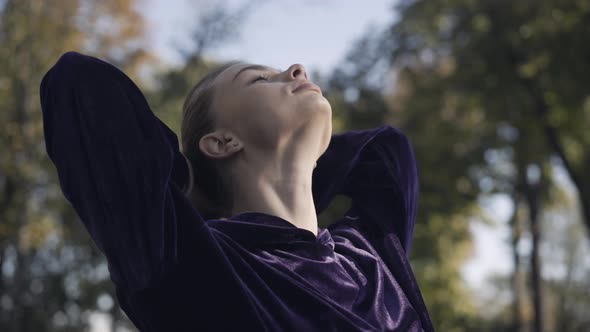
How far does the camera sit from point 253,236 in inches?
78.2

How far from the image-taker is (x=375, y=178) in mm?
2451

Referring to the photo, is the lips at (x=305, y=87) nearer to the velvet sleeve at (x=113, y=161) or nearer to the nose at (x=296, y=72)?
the nose at (x=296, y=72)

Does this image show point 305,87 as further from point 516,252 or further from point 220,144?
point 516,252

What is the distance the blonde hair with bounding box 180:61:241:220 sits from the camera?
225cm

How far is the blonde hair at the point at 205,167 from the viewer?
225cm

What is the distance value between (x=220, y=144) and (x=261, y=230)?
0.35 meters

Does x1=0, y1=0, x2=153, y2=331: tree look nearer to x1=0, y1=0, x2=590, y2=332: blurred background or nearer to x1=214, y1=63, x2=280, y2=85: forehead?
x1=0, y1=0, x2=590, y2=332: blurred background

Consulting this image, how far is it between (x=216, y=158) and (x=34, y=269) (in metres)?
23.0

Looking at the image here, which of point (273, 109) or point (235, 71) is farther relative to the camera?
point (235, 71)

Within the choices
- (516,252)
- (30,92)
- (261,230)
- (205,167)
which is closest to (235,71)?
(205,167)

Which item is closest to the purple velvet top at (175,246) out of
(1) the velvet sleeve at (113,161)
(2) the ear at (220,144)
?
(1) the velvet sleeve at (113,161)

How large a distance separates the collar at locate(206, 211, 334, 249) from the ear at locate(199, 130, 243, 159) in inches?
8.2

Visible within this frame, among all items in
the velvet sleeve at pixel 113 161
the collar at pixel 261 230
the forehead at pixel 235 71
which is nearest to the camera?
the velvet sleeve at pixel 113 161

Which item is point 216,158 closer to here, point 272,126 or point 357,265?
point 272,126
